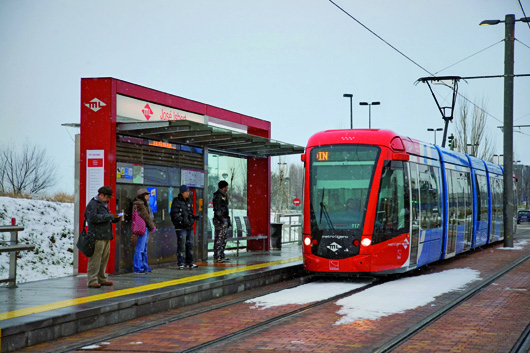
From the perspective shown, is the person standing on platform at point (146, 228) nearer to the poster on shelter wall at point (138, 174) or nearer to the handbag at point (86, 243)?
the poster on shelter wall at point (138, 174)

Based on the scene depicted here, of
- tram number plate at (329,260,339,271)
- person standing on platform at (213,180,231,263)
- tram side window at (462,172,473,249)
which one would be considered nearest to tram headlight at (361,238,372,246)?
tram number plate at (329,260,339,271)

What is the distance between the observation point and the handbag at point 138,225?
14.0 metres

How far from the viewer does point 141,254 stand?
14516 millimetres

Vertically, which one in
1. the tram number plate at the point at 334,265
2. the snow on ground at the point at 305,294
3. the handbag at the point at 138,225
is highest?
the handbag at the point at 138,225

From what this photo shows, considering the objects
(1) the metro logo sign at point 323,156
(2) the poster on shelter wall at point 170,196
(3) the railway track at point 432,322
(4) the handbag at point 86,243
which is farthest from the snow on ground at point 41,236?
(3) the railway track at point 432,322

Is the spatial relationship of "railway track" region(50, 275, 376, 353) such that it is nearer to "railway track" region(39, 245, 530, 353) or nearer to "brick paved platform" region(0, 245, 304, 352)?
"railway track" region(39, 245, 530, 353)

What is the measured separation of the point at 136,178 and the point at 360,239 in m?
4.64

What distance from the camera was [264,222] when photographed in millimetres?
21094

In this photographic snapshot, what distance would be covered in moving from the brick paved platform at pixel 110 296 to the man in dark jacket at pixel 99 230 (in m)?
0.25

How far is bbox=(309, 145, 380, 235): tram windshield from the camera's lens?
14445 millimetres

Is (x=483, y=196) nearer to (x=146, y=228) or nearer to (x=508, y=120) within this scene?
(x=508, y=120)

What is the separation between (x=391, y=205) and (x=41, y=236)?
50.0ft

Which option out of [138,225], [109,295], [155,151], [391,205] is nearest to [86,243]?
[109,295]

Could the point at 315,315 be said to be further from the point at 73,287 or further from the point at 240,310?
the point at 73,287
